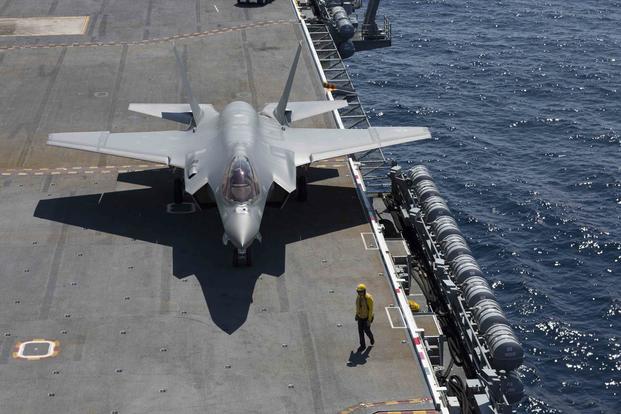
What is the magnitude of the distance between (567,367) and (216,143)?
18949 mm

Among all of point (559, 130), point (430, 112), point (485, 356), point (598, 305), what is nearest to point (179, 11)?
point (430, 112)

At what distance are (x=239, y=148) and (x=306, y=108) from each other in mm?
8681

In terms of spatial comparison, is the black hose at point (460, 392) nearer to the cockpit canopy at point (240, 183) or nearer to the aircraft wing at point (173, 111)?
the cockpit canopy at point (240, 183)

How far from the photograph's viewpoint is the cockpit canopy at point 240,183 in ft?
104

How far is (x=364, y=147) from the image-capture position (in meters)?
37.8

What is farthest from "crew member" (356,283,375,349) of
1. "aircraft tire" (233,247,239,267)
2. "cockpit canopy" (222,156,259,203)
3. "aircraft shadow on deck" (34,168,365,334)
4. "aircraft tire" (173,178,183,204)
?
"aircraft tire" (173,178,183,204)

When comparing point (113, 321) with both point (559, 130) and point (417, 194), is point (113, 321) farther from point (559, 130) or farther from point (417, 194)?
point (559, 130)

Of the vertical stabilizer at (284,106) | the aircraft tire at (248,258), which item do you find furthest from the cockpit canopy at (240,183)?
the vertical stabilizer at (284,106)

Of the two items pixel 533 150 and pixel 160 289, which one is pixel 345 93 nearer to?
pixel 533 150

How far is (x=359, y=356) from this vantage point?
28.6 metres

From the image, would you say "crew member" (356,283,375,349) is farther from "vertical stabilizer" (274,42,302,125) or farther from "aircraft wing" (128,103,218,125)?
"aircraft wing" (128,103,218,125)

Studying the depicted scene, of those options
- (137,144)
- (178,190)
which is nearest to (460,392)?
(178,190)

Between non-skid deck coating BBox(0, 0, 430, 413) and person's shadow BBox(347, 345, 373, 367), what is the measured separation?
2.0 inches

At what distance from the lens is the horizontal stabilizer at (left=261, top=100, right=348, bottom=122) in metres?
41.0
